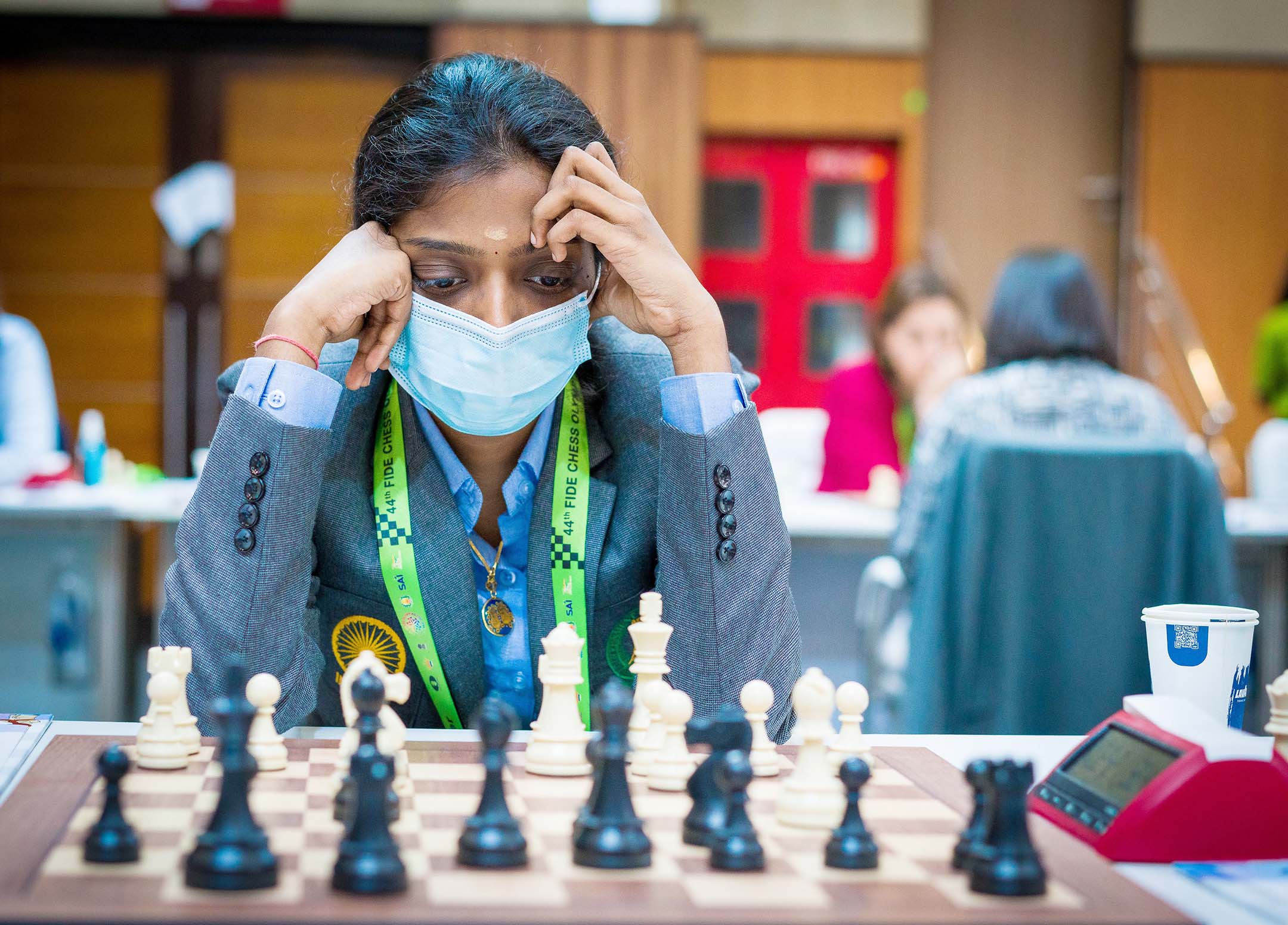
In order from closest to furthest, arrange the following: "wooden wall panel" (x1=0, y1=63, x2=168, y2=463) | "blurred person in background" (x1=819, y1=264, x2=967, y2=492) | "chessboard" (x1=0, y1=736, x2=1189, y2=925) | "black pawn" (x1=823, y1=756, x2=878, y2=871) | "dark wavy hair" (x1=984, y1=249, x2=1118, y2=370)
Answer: "chessboard" (x1=0, y1=736, x2=1189, y2=925), "black pawn" (x1=823, y1=756, x2=878, y2=871), "dark wavy hair" (x1=984, y1=249, x2=1118, y2=370), "blurred person in background" (x1=819, y1=264, x2=967, y2=492), "wooden wall panel" (x1=0, y1=63, x2=168, y2=463)

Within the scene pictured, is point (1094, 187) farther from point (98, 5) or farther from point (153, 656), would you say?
point (153, 656)

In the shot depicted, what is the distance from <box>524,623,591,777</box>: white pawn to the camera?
3.53 feet

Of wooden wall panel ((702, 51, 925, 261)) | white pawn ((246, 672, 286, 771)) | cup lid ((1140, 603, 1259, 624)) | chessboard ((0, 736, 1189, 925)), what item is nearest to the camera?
chessboard ((0, 736, 1189, 925))

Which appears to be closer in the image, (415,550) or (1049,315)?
(415,550)

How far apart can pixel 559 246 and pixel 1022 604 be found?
1.47m

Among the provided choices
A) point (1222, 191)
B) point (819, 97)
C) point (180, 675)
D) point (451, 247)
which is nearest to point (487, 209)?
point (451, 247)

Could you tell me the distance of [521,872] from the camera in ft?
2.60

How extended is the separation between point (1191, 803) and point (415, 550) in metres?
0.85

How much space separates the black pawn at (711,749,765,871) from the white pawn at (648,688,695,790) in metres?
0.17

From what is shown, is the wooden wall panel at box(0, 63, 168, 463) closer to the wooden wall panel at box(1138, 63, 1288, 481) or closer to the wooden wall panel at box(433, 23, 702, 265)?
the wooden wall panel at box(433, 23, 702, 265)

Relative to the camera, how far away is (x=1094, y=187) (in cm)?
724

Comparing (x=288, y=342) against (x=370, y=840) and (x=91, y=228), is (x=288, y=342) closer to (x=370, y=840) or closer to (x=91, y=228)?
(x=370, y=840)

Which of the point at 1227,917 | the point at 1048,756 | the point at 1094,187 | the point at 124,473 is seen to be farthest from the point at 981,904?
the point at 1094,187

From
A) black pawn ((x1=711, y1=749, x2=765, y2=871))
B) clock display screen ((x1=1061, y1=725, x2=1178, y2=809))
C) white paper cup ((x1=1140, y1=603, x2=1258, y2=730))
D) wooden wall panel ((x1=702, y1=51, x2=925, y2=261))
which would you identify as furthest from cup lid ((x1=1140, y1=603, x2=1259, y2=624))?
wooden wall panel ((x1=702, y1=51, x2=925, y2=261))
